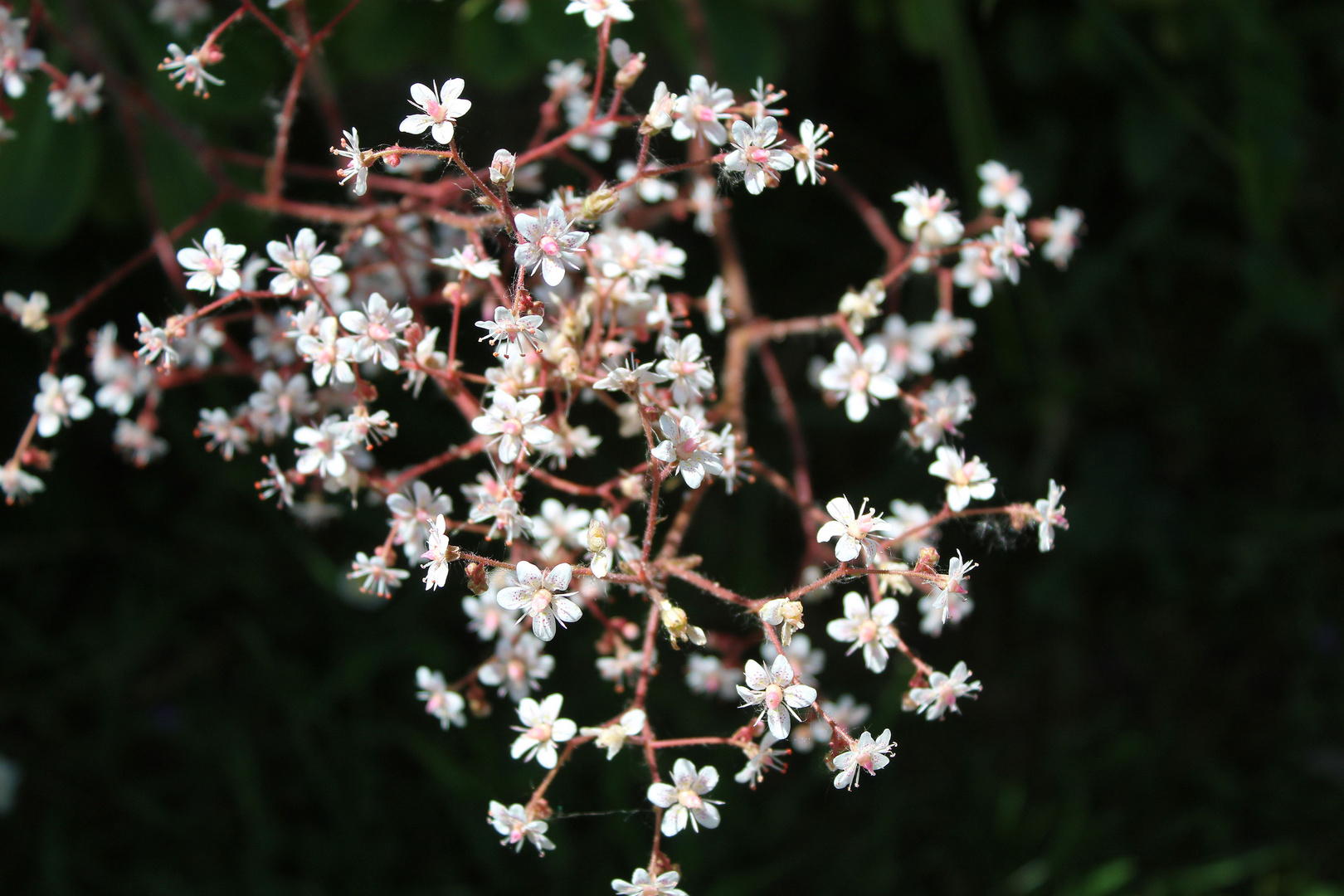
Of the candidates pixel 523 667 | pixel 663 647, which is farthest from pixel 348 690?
pixel 523 667

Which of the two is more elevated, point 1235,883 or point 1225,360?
point 1225,360

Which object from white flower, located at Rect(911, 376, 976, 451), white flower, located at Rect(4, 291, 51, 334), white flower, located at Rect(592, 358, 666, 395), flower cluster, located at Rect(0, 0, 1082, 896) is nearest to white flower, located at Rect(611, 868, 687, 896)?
flower cluster, located at Rect(0, 0, 1082, 896)

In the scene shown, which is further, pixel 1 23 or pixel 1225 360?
pixel 1225 360

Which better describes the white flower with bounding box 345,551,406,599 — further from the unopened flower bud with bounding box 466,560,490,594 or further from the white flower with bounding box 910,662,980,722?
the white flower with bounding box 910,662,980,722

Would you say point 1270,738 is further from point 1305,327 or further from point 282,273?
point 282,273

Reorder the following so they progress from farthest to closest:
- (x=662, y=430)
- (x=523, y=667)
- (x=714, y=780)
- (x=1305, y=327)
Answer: (x=1305, y=327), (x=523, y=667), (x=714, y=780), (x=662, y=430)

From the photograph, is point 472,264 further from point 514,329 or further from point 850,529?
point 850,529
